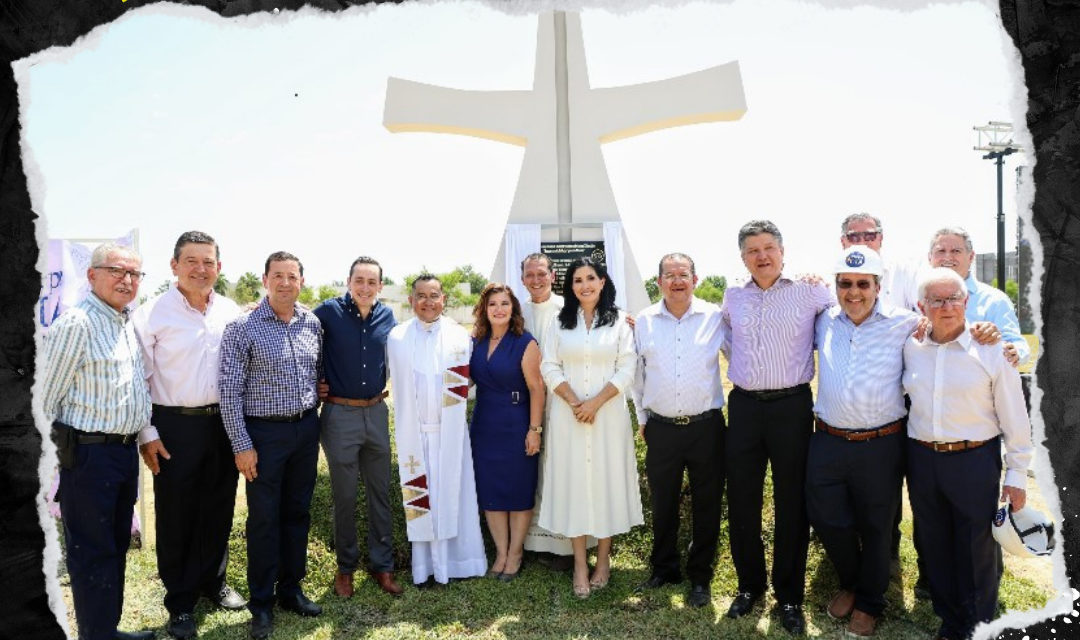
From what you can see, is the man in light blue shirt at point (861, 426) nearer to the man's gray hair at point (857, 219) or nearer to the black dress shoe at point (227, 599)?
the man's gray hair at point (857, 219)

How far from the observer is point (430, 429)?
165 inches

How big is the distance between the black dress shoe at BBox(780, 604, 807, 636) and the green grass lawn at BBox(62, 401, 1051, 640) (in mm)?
50

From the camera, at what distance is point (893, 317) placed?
334 cm

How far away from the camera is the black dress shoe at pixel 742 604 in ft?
12.1

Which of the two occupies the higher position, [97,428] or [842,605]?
[97,428]

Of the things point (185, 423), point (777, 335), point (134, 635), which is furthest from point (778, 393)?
point (134, 635)

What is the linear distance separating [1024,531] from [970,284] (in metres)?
1.38

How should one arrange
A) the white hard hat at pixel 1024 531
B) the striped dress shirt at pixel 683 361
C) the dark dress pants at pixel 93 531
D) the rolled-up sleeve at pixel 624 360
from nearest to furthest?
the white hard hat at pixel 1024 531, the dark dress pants at pixel 93 531, the striped dress shirt at pixel 683 361, the rolled-up sleeve at pixel 624 360

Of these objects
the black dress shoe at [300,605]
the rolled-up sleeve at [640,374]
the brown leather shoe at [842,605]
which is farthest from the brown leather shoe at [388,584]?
the brown leather shoe at [842,605]

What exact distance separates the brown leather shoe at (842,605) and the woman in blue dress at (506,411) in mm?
1723

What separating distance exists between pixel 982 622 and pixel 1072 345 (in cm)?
155

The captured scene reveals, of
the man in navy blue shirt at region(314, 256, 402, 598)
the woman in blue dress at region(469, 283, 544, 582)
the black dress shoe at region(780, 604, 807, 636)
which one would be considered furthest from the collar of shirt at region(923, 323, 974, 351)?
the man in navy blue shirt at region(314, 256, 402, 598)

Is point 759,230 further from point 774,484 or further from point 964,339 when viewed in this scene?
point 774,484

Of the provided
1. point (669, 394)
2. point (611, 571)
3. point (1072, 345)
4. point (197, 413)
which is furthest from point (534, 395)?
point (1072, 345)
